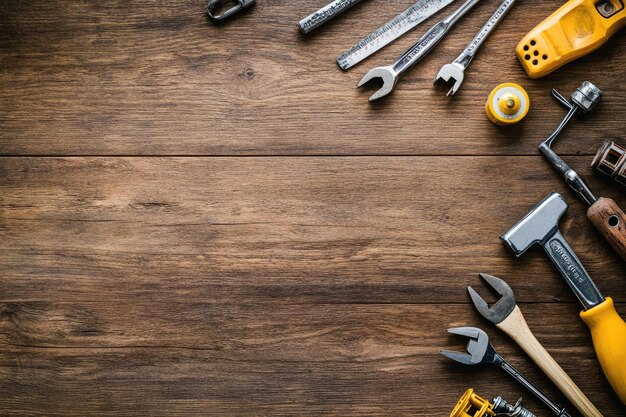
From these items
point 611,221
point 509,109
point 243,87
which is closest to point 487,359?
point 611,221

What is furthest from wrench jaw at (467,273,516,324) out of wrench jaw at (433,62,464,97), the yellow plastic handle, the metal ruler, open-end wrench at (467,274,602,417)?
the metal ruler

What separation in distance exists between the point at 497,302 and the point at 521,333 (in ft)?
0.24

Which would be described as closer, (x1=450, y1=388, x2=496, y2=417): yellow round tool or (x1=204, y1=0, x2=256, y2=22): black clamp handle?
(x1=450, y1=388, x2=496, y2=417): yellow round tool

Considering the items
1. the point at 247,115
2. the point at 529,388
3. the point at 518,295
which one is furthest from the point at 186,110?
the point at 529,388

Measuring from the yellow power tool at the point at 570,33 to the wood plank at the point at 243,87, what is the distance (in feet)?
0.13

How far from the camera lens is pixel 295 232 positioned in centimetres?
135

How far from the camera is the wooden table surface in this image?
1342 mm

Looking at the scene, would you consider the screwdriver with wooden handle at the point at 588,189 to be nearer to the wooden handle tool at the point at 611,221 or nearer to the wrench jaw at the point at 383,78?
the wooden handle tool at the point at 611,221

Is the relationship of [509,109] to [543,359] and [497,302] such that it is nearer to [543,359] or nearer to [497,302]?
[497,302]

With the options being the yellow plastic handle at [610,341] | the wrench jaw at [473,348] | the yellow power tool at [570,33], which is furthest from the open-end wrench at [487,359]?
the yellow power tool at [570,33]

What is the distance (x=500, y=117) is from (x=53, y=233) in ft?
3.07

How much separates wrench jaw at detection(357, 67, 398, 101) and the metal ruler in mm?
41

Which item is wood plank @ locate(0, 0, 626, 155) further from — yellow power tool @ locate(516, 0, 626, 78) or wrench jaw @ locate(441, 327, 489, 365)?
wrench jaw @ locate(441, 327, 489, 365)

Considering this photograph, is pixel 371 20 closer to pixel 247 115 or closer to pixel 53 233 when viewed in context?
pixel 247 115
